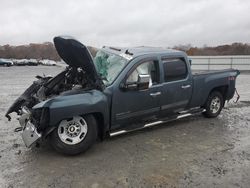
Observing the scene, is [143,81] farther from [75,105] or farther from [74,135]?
[74,135]

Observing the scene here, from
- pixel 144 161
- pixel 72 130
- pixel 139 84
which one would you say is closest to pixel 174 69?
pixel 139 84

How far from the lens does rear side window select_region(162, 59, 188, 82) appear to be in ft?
23.5

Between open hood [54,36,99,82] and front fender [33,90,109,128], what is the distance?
1.26ft

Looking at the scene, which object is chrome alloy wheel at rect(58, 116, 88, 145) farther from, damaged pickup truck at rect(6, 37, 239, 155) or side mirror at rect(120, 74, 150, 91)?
side mirror at rect(120, 74, 150, 91)

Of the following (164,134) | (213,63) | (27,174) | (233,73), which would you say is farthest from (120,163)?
(213,63)

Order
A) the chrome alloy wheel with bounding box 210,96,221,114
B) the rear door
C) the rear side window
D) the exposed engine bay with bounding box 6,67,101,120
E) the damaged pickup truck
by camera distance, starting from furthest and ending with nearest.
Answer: the chrome alloy wheel with bounding box 210,96,221,114 → the rear side window → the rear door → the exposed engine bay with bounding box 6,67,101,120 → the damaged pickup truck

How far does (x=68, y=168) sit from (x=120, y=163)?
800mm

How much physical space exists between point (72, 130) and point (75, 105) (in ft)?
1.47

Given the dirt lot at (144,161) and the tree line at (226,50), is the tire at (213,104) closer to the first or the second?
the dirt lot at (144,161)

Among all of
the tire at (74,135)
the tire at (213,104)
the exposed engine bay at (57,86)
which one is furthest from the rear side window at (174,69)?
the tire at (74,135)

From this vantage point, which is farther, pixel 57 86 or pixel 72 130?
pixel 57 86

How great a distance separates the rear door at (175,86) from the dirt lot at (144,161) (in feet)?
1.73

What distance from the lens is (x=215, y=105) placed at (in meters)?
8.58

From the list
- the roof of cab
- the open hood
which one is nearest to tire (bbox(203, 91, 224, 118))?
the roof of cab
